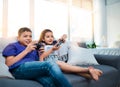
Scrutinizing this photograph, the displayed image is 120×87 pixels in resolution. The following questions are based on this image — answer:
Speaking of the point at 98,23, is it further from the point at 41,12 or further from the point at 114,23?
the point at 41,12

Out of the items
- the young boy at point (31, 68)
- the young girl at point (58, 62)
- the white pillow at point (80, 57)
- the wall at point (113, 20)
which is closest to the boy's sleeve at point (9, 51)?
the young boy at point (31, 68)

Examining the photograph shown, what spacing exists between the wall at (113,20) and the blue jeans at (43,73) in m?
3.68

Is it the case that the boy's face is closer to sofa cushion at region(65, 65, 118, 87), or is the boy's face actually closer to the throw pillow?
the throw pillow

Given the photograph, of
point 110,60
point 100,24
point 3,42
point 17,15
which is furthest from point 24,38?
point 100,24

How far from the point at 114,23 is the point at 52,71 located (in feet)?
12.6

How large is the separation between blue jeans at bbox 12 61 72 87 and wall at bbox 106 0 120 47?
3682 millimetres

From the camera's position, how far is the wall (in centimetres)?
473

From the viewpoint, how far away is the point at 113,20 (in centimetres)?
479

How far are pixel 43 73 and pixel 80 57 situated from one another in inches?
38.1

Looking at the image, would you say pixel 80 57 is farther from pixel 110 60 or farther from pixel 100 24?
pixel 100 24

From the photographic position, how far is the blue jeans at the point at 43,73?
1329 mm

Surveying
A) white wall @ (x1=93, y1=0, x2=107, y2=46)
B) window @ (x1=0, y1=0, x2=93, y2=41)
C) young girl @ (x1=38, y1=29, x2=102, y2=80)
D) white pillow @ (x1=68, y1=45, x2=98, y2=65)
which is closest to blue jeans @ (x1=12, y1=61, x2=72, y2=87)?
young girl @ (x1=38, y1=29, x2=102, y2=80)

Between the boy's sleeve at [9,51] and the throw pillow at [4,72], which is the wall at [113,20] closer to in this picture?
the boy's sleeve at [9,51]

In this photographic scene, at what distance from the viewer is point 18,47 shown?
1.65 meters
